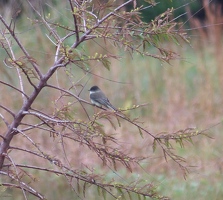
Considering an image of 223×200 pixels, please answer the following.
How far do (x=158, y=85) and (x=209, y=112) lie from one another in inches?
31.5

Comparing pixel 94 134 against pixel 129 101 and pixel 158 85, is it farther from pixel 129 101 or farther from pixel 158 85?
pixel 158 85

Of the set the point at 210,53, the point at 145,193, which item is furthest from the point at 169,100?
the point at 145,193

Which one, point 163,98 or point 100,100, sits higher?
point 163,98

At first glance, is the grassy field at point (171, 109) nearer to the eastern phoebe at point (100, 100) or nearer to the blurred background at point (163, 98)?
the blurred background at point (163, 98)

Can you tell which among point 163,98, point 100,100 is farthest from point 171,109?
→ point 100,100

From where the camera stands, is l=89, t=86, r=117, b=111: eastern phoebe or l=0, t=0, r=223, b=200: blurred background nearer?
l=89, t=86, r=117, b=111: eastern phoebe

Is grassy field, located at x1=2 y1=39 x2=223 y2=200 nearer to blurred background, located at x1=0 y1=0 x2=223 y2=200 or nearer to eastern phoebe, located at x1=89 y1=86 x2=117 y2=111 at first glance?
blurred background, located at x1=0 y1=0 x2=223 y2=200

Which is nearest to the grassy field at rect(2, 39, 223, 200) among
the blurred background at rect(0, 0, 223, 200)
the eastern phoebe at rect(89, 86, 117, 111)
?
the blurred background at rect(0, 0, 223, 200)

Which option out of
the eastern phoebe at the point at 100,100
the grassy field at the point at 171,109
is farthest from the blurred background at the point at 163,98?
the eastern phoebe at the point at 100,100

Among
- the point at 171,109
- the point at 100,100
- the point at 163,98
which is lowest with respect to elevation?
the point at 100,100

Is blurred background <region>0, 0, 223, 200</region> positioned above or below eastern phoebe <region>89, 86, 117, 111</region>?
above

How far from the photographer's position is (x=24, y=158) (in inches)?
230

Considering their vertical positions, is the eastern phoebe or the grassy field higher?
the grassy field

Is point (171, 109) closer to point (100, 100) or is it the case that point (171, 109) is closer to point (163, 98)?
point (163, 98)
